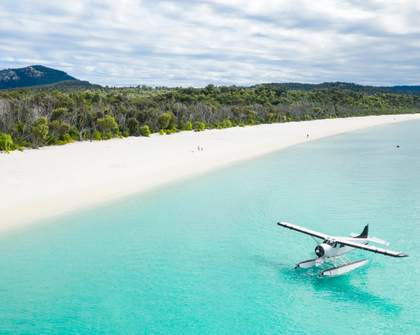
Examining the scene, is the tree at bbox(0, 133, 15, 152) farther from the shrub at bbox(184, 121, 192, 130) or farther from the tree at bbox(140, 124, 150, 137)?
the shrub at bbox(184, 121, 192, 130)

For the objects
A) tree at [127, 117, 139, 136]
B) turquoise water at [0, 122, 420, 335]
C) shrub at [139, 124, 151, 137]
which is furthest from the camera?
tree at [127, 117, 139, 136]

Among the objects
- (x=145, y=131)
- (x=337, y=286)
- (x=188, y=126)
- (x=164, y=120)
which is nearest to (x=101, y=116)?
(x=145, y=131)

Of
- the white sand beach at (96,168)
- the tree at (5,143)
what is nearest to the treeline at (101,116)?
the tree at (5,143)

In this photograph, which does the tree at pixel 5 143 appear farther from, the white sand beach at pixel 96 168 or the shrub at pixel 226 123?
the shrub at pixel 226 123

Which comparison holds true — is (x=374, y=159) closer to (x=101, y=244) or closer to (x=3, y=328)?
(x=101, y=244)

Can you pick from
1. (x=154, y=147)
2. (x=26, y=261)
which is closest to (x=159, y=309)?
(x=26, y=261)

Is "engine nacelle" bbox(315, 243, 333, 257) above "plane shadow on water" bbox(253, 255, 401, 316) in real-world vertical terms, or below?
above

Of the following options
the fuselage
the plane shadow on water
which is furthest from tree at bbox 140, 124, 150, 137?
the fuselage
